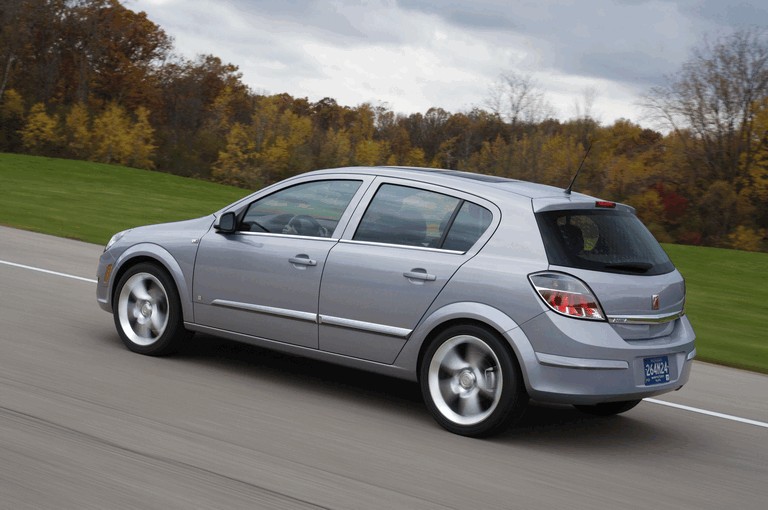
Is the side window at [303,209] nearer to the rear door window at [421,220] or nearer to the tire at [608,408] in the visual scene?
the rear door window at [421,220]

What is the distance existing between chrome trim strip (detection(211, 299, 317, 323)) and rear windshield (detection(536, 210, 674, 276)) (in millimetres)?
1696

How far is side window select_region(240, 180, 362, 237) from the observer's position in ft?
22.1

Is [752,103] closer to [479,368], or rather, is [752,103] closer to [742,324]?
[742,324]

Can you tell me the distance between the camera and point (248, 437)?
212 inches

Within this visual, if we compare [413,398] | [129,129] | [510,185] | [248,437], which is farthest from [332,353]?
[129,129]

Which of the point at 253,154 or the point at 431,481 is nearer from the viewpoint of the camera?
the point at 431,481

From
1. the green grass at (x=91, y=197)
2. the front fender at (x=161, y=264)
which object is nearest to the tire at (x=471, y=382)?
the front fender at (x=161, y=264)

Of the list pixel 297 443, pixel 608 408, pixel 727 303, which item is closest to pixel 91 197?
pixel 727 303

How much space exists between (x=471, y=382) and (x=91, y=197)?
22160 mm

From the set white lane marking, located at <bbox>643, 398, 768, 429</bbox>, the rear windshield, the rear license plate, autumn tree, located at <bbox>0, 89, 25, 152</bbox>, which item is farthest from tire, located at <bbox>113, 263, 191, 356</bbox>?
autumn tree, located at <bbox>0, 89, 25, 152</bbox>

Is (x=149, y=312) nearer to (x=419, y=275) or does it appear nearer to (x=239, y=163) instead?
(x=419, y=275)

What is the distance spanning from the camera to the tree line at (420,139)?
3806 cm

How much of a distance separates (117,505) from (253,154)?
40850 millimetres

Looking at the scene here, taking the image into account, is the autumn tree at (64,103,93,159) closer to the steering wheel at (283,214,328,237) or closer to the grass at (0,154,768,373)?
the grass at (0,154,768,373)
